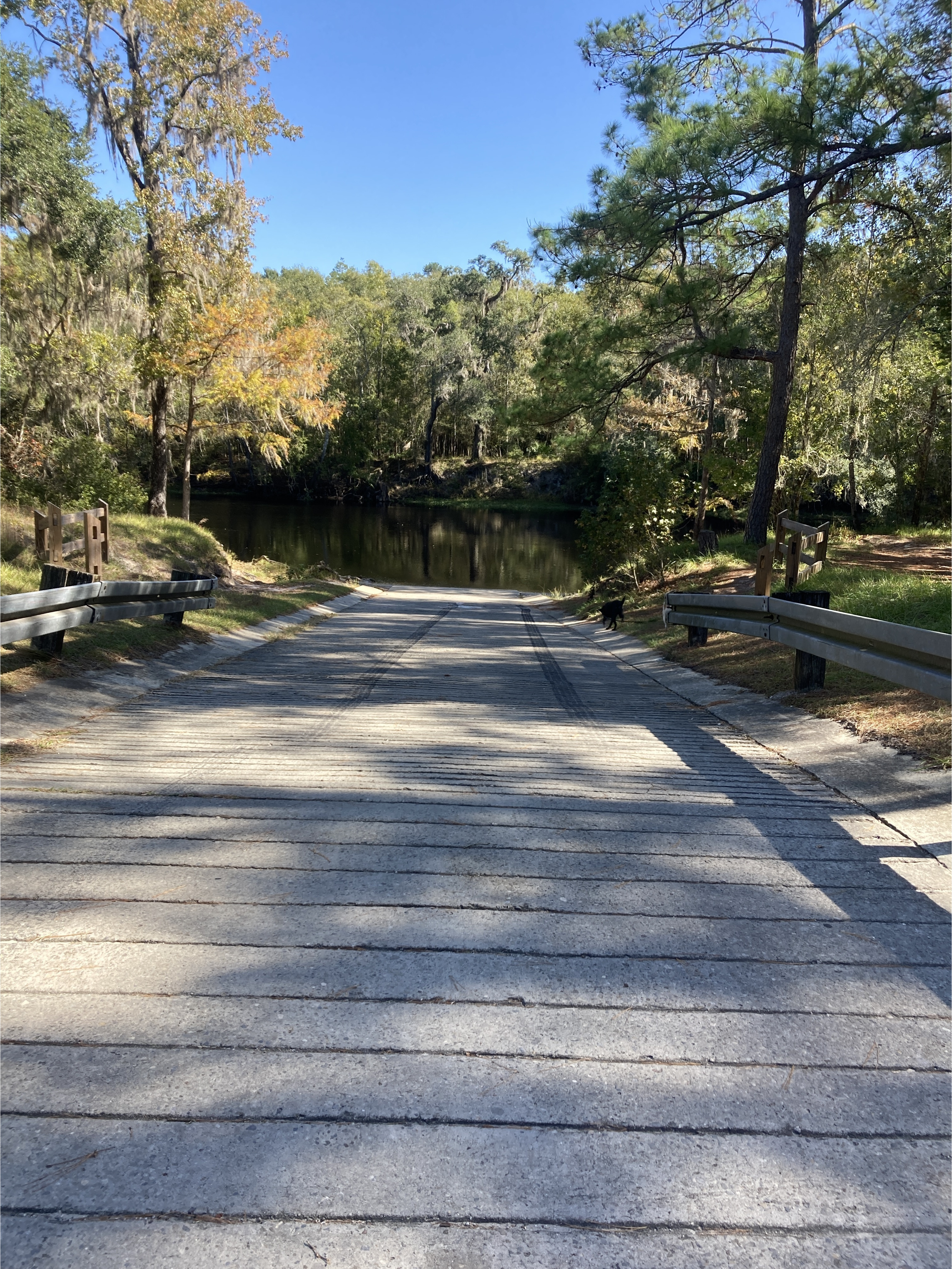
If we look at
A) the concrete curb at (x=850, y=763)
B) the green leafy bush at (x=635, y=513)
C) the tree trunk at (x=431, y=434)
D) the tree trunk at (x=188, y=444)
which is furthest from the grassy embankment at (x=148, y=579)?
the tree trunk at (x=431, y=434)

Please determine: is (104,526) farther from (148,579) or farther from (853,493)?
(853,493)

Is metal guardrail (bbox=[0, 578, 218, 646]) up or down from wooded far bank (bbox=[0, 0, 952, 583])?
down

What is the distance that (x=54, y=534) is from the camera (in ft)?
25.1

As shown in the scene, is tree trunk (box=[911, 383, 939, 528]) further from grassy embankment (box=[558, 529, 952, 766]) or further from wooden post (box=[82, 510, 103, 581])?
wooden post (box=[82, 510, 103, 581])

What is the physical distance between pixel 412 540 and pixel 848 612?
1563 inches

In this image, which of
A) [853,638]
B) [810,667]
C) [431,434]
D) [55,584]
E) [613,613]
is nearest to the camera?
[853,638]

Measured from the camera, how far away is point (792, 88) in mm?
11211

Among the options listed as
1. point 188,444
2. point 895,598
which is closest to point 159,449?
point 188,444

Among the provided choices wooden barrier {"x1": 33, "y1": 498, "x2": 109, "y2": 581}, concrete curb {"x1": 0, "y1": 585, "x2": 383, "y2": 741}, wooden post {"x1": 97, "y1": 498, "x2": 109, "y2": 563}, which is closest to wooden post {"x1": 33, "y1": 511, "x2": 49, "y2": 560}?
wooden barrier {"x1": 33, "y1": 498, "x2": 109, "y2": 581}

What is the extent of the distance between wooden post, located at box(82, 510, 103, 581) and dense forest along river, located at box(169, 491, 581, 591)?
66.2ft

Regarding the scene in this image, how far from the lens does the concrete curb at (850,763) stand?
333 cm

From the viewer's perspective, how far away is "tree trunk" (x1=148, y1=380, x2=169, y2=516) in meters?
21.0

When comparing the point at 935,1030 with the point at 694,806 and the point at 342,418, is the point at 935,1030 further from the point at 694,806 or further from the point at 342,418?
the point at 342,418

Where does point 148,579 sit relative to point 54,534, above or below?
below
